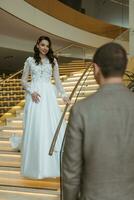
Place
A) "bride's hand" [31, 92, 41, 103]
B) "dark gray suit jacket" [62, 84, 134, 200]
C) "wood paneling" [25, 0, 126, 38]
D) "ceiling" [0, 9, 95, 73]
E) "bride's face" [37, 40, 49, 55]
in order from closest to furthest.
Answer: "dark gray suit jacket" [62, 84, 134, 200]
"bride's face" [37, 40, 49, 55]
"bride's hand" [31, 92, 41, 103]
"ceiling" [0, 9, 95, 73]
"wood paneling" [25, 0, 126, 38]

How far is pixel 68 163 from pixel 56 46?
1303 cm

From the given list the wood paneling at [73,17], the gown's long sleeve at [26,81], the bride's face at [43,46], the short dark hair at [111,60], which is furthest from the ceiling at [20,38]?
the short dark hair at [111,60]

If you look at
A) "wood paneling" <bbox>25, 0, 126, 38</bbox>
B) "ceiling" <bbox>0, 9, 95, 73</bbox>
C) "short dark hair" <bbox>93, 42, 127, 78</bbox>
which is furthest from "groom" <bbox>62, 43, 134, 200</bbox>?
"wood paneling" <bbox>25, 0, 126, 38</bbox>

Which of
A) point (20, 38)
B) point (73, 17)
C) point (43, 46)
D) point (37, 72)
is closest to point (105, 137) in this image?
point (43, 46)

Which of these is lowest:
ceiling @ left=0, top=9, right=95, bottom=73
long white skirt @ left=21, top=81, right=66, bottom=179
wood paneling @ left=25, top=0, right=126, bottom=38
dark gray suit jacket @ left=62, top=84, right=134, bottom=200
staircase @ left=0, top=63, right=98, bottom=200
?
staircase @ left=0, top=63, right=98, bottom=200

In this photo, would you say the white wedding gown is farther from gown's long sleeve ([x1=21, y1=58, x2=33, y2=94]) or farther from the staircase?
the staircase

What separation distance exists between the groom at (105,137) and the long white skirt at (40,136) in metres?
2.80

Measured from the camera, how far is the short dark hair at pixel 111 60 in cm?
170

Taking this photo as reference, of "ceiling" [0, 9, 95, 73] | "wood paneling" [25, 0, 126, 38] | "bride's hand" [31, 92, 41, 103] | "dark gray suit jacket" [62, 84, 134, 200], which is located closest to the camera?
"dark gray suit jacket" [62, 84, 134, 200]

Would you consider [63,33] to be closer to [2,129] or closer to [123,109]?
[2,129]

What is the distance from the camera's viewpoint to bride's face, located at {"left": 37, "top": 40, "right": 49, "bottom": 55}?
444 cm

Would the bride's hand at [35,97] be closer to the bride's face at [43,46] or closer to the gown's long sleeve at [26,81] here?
the gown's long sleeve at [26,81]

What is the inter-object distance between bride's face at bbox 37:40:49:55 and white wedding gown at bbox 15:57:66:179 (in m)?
0.15

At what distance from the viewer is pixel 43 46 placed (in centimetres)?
446
